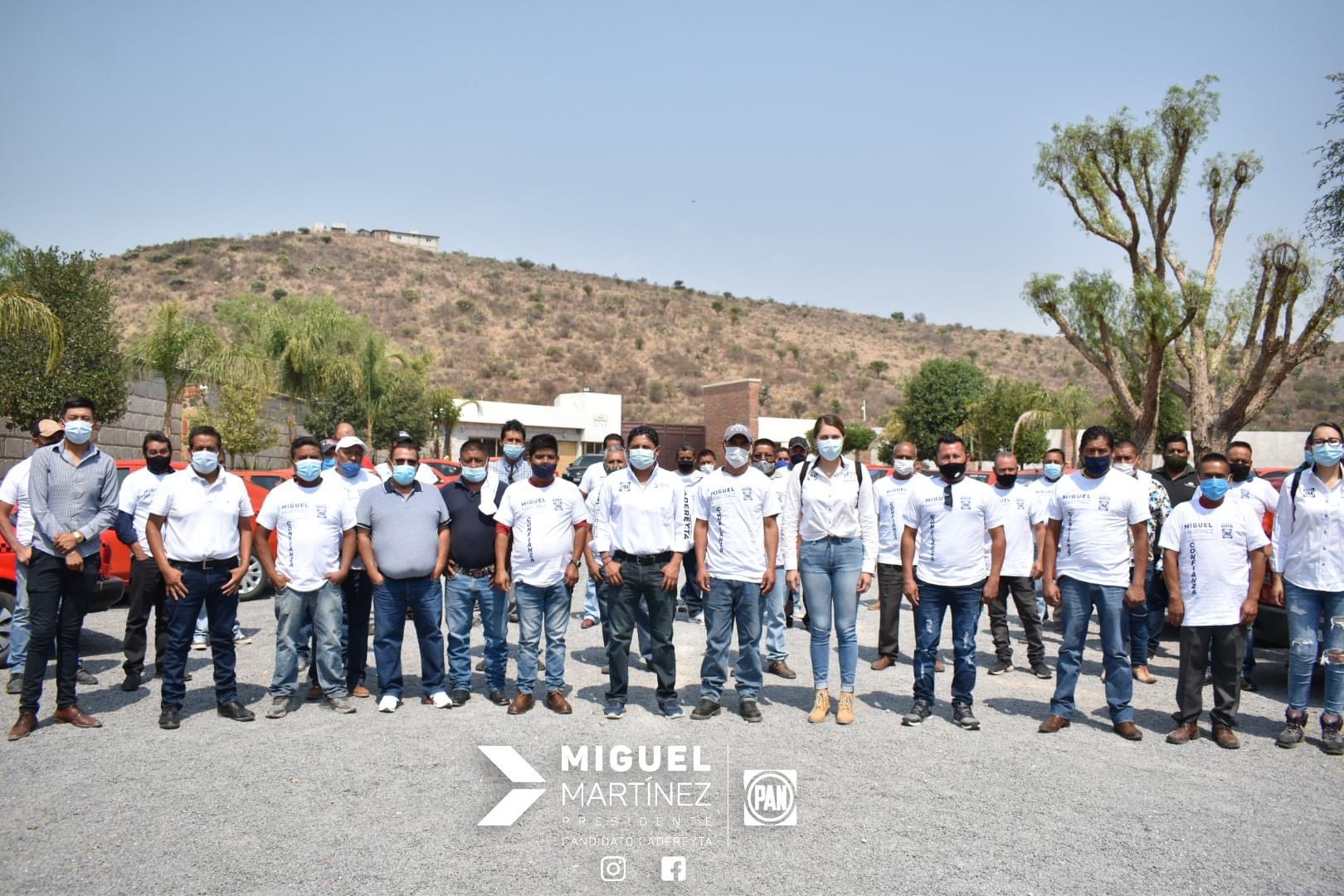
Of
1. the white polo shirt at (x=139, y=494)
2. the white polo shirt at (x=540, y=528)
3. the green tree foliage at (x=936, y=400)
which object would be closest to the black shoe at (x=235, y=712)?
the white polo shirt at (x=139, y=494)

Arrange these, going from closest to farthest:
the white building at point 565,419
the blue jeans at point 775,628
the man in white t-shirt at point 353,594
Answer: the man in white t-shirt at point 353,594, the blue jeans at point 775,628, the white building at point 565,419

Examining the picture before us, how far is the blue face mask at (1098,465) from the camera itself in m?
6.68

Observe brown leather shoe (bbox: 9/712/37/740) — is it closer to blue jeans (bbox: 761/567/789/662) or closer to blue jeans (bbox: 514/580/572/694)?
blue jeans (bbox: 514/580/572/694)

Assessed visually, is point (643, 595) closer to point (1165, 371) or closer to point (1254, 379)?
point (1254, 379)

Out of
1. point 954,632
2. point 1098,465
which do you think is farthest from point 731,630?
point 1098,465

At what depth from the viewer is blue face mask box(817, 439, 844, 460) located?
22.5ft

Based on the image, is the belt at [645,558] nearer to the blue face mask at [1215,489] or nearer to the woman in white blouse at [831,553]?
the woman in white blouse at [831,553]

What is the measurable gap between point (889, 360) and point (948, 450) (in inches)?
2848

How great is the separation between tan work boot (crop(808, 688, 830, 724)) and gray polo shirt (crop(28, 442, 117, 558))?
5118 millimetres

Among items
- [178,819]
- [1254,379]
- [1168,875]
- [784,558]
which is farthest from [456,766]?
[1254,379]

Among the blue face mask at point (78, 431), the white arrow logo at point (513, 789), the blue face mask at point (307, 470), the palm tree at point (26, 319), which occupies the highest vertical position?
the palm tree at point (26, 319)

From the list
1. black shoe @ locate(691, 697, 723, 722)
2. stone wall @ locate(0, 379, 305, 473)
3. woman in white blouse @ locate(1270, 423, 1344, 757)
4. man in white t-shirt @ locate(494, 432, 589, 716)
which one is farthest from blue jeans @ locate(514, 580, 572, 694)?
stone wall @ locate(0, 379, 305, 473)

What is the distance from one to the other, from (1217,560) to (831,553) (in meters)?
2.60

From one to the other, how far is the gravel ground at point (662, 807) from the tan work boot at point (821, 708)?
75 mm
